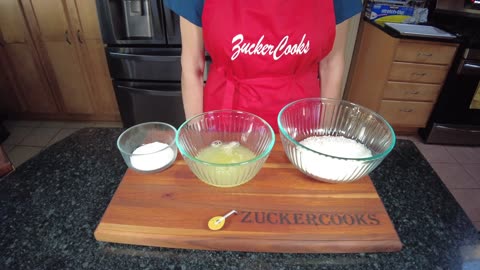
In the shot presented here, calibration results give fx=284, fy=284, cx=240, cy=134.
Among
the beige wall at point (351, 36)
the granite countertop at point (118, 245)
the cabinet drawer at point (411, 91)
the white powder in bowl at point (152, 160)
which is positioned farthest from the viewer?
the beige wall at point (351, 36)

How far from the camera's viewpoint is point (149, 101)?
192cm

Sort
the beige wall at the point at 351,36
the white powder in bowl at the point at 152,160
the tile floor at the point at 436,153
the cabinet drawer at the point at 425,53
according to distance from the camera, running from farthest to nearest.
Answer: the beige wall at the point at 351,36 → the cabinet drawer at the point at 425,53 → the tile floor at the point at 436,153 → the white powder in bowl at the point at 152,160

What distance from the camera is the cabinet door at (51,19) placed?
6.09 feet

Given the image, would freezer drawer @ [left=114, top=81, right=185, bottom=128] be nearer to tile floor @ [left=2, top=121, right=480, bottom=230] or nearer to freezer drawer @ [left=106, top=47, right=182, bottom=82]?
freezer drawer @ [left=106, top=47, right=182, bottom=82]

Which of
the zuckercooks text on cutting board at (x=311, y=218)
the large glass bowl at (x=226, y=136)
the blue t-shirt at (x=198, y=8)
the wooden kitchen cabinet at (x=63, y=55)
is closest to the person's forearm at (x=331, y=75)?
the blue t-shirt at (x=198, y=8)

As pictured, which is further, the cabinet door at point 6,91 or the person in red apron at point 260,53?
the cabinet door at point 6,91

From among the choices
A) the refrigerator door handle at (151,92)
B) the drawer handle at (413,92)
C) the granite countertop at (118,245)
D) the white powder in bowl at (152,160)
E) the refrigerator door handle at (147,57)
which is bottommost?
the drawer handle at (413,92)

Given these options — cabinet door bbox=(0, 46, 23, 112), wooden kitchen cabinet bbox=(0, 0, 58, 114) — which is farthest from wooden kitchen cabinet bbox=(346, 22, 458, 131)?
cabinet door bbox=(0, 46, 23, 112)

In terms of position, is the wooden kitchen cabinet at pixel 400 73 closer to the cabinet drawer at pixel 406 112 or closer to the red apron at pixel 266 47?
the cabinet drawer at pixel 406 112

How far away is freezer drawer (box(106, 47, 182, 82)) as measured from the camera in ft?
5.73

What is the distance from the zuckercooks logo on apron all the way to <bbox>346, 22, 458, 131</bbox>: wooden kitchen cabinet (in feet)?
4.60

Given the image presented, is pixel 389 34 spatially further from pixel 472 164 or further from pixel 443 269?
pixel 443 269

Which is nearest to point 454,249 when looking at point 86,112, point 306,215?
point 306,215

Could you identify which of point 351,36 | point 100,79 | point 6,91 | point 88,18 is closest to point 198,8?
point 88,18
